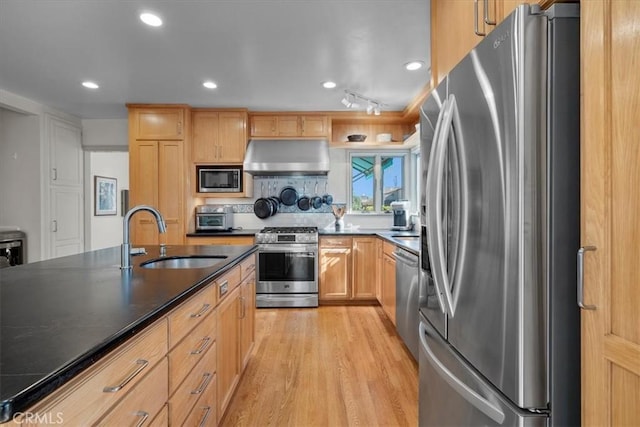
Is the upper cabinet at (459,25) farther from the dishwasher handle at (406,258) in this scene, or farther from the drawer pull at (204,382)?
the drawer pull at (204,382)

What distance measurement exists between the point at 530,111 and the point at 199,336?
1431mm

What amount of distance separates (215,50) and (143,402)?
2.61 m

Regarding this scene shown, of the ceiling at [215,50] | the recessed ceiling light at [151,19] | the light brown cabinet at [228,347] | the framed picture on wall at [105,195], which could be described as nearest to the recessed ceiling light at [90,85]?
the ceiling at [215,50]

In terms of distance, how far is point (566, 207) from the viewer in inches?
34.0

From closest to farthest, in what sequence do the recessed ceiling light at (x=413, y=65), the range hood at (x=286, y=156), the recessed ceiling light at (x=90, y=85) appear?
the recessed ceiling light at (x=413, y=65) < the recessed ceiling light at (x=90, y=85) < the range hood at (x=286, y=156)

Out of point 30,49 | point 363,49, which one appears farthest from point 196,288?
point 30,49

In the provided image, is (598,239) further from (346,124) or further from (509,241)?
(346,124)

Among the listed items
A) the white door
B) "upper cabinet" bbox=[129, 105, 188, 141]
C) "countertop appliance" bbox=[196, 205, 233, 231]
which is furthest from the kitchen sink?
the white door

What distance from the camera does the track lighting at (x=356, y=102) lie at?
3690 mm

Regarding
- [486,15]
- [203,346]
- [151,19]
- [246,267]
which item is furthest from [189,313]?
[151,19]

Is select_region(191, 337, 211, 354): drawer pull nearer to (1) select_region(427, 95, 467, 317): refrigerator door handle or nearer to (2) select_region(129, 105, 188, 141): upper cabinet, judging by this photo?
(1) select_region(427, 95, 467, 317): refrigerator door handle

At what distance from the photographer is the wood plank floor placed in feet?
6.24

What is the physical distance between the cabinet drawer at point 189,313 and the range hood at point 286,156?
2727 millimetres

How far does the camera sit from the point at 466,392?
1109 mm
